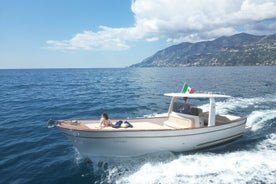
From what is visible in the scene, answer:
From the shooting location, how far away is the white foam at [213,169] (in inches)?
484

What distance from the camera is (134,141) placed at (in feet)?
44.7

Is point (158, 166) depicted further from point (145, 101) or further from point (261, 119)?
point (145, 101)

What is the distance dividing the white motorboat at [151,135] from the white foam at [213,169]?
2.91ft

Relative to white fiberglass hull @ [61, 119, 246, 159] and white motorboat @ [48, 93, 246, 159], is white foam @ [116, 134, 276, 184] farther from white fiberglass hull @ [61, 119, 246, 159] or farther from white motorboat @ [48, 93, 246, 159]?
white motorboat @ [48, 93, 246, 159]

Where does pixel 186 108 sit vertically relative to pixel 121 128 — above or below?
above

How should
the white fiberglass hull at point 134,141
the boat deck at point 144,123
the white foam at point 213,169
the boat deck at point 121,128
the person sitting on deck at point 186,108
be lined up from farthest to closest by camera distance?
1. the person sitting on deck at point 186,108
2. the boat deck at point 144,123
3. the boat deck at point 121,128
4. the white fiberglass hull at point 134,141
5. the white foam at point 213,169

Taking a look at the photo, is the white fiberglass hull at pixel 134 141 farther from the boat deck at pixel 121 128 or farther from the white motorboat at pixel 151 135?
the boat deck at pixel 121 128

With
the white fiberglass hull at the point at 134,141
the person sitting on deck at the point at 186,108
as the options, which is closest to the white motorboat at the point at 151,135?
the white fiberglass hull at the point at 134,141

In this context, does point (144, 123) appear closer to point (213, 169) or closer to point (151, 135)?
point (151, 135)

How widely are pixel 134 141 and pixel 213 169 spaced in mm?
4165

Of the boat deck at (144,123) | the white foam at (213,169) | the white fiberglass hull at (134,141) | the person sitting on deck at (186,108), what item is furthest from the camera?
the person sitting on deck at (186,108)

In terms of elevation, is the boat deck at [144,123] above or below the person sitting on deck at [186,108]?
below

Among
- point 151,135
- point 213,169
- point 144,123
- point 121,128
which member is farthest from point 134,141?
point 213,169

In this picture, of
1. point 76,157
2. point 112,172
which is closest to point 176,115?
point 112,172
